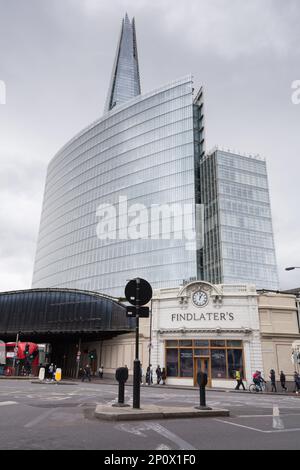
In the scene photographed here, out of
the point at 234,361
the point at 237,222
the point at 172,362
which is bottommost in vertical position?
the point at 172,362

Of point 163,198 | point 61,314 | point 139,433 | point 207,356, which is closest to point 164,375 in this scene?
point 207,356

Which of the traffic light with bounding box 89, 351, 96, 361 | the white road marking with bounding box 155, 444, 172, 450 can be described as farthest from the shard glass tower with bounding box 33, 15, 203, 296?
the white road marking with bounding box 155, 444, 172, 450

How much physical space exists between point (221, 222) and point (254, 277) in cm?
1641

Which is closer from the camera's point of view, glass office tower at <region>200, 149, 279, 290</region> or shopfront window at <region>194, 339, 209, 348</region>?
shopfront window at <region>194, 339, 209, 348</region>

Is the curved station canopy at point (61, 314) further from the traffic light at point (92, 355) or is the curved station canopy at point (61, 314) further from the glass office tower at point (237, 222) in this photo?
the glass office tower at point (237, 222)

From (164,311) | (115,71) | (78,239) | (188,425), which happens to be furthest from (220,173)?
(115,71)

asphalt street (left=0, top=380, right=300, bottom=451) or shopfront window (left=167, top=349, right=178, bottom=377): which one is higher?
shopfront window (left=167, top=349, right=178, bottom=377)

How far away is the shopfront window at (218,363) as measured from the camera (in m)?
35.0

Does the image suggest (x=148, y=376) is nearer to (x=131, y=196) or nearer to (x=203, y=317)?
(x=203, y=317)

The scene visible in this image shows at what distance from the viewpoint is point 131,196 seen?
108m

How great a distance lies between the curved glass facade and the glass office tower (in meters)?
5.91

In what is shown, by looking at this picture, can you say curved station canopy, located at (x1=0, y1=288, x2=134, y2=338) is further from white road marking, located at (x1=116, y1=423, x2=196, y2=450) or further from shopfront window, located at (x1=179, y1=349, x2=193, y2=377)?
white road marking, located at (x1=116, y1=423, x2=196, y2=450)

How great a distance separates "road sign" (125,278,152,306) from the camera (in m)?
11.7

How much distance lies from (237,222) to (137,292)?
8906cm
